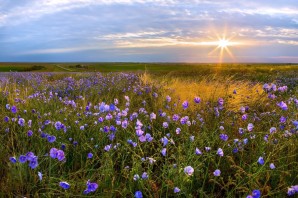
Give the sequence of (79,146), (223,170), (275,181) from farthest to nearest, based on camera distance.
Answer: (79,146) → (223,170) → (275,181)

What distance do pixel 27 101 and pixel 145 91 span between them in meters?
2.47

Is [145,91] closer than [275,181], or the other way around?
[275,181]

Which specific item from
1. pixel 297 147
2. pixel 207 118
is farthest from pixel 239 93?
pixel 297 147

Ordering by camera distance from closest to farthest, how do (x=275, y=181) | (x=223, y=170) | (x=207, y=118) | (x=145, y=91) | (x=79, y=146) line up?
(x=275, y=181), (x=223, y=170), (x=79, y=146), (x=207, y=118), (x=145, y=91)

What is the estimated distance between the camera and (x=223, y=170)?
2.86m

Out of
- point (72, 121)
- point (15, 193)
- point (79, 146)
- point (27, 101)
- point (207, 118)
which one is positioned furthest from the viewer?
point (27, 101)

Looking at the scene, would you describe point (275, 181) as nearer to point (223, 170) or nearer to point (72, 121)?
point (223, 170)

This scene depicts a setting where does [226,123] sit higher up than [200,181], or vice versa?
[226,123]

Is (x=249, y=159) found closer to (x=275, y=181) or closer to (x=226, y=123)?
(x=275, y=181)

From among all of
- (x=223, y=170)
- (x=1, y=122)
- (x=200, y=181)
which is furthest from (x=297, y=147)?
(x=1, y=122)

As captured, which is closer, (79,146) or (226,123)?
(79,146)

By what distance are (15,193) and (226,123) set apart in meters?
2.53

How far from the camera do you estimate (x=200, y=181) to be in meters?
2.65

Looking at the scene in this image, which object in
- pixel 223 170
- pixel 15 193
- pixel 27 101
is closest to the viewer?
pixel 15 193
